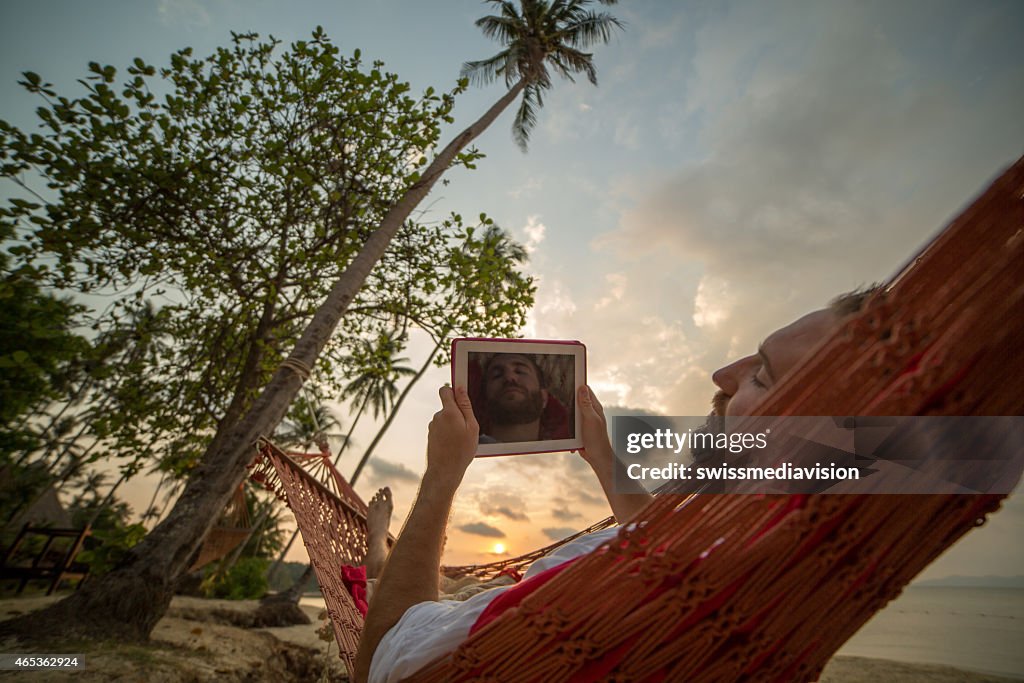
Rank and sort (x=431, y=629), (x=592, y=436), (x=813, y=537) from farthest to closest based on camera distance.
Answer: (x=592, y=436)
(x=431, y=629)
(x=813, y=537)

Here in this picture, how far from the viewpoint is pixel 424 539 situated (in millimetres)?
996

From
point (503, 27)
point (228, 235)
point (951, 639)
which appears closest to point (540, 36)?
point (503, 27)

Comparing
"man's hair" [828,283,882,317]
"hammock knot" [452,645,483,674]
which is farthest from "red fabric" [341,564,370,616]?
"man's hair" [828,283,882,317]

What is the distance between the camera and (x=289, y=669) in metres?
4.77

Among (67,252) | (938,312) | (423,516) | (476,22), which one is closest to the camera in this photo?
(938,312)

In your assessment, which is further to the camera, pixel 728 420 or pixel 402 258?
pixel 402 258

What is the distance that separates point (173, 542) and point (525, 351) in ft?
10.4

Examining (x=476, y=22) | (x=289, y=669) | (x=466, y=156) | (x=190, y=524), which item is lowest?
(x=289, y=669)

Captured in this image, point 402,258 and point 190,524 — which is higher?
point 402,258

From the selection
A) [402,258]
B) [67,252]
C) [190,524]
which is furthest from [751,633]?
[402,258]

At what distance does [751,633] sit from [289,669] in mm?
6093

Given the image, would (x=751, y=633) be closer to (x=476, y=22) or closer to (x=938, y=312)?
(x=938, y=312)

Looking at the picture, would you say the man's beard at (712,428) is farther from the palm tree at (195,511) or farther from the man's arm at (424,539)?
the palm tree at (195,511)

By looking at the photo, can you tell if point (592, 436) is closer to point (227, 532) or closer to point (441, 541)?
point (441, 541)
